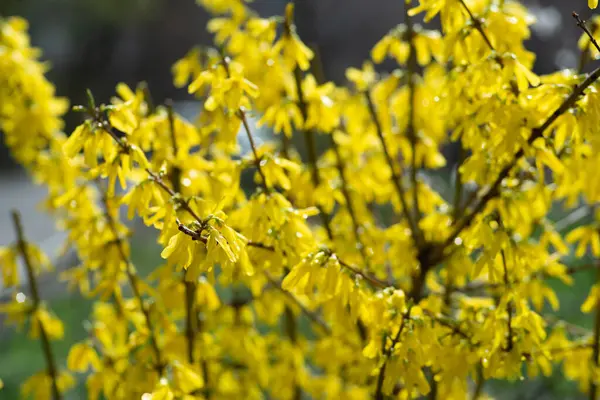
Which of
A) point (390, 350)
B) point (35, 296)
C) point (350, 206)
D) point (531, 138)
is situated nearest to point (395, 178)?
point (350, 206)

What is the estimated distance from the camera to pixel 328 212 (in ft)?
6.95

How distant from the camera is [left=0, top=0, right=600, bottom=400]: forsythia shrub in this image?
153 centimetres

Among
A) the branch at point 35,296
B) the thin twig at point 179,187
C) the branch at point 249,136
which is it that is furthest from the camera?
the branch at point 35,296

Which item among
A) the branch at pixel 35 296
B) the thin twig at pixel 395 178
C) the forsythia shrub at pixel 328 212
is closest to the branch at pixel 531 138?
the forsythia shrub at pixel 328 212

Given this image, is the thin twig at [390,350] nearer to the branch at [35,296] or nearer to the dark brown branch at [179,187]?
the dark brown branch at [179,187]

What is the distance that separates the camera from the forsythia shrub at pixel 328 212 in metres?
1.53

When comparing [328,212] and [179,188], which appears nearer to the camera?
[179,188]

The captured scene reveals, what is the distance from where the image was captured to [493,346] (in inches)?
60.0

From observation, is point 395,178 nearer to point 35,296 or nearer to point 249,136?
point 249,136

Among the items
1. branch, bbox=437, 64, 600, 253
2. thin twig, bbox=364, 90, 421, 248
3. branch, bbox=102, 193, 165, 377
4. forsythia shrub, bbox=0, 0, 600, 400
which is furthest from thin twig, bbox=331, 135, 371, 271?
branch, bbox=102, 193, 165, 377

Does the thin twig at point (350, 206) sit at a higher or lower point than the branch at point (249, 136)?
lower

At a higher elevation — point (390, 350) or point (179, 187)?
point (179, 187)

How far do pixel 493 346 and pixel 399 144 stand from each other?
956 mm

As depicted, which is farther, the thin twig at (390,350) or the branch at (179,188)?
the branch at (179,188)
